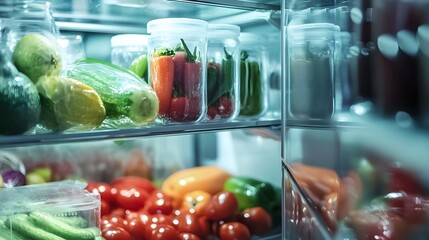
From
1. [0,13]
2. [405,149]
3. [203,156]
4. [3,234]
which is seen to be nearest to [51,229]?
[3,234]

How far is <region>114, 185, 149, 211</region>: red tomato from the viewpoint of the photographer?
1.83m

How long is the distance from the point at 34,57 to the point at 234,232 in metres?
0.86

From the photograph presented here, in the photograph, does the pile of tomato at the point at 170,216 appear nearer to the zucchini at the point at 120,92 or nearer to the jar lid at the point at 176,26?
the zucchini at the point at 120,92

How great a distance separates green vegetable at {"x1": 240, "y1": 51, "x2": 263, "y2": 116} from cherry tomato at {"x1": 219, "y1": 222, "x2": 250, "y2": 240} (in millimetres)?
374

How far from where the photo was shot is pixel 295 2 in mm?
1282

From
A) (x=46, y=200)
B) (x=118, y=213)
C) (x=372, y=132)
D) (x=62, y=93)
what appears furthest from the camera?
(x=118, y=213)

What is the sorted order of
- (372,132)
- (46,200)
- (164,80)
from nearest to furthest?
(372,132), (46,200), (164,80)

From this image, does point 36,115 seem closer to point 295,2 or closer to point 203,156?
point 295,2

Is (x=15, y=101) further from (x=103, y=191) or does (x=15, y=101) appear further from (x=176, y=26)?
(x=103, y=191)

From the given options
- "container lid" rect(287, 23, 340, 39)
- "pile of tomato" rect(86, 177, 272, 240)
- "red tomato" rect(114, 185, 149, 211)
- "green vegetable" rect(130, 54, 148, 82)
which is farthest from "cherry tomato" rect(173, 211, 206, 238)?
"container lid" rect(287, 23, 340, 39)

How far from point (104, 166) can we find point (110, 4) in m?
0.83

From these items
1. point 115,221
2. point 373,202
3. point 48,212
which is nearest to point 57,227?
point 48,212

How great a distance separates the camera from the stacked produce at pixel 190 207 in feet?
5.32

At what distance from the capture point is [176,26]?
1.43 m
